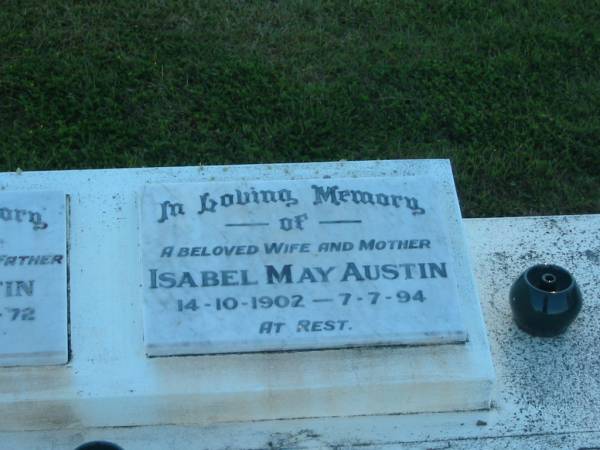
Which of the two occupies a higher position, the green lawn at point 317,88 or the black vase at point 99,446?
the green lawn at point 317,88

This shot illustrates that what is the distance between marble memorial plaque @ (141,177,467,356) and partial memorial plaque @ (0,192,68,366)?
286mm

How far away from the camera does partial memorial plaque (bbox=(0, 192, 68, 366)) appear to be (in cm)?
334

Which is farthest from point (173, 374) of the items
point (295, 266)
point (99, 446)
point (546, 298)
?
point (546, 298)

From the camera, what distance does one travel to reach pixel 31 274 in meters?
3.42

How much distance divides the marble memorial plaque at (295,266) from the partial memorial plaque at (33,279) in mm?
286

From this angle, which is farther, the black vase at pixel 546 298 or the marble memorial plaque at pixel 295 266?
the black vase at pixel 546 298

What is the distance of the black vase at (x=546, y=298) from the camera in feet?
11.8

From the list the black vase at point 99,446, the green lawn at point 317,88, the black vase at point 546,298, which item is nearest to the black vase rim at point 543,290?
the black vase at point 546,298

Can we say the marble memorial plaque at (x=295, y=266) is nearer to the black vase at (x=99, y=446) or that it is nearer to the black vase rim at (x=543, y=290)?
the black vase rim at (x=543, y=290)

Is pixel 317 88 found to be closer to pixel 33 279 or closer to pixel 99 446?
pixel 33 279

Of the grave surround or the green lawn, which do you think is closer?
the grave surround

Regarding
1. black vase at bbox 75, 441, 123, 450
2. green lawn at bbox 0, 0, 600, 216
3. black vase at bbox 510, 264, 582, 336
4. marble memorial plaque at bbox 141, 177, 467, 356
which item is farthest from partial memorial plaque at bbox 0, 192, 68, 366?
black vase at bbox 510, 264, 582, 336

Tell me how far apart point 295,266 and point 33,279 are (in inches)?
34.4

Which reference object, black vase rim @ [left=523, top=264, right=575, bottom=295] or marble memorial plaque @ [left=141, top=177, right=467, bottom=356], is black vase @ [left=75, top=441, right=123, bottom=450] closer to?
marble memorial plaque @ [left=141, top=177, right=467, bottom=356]
